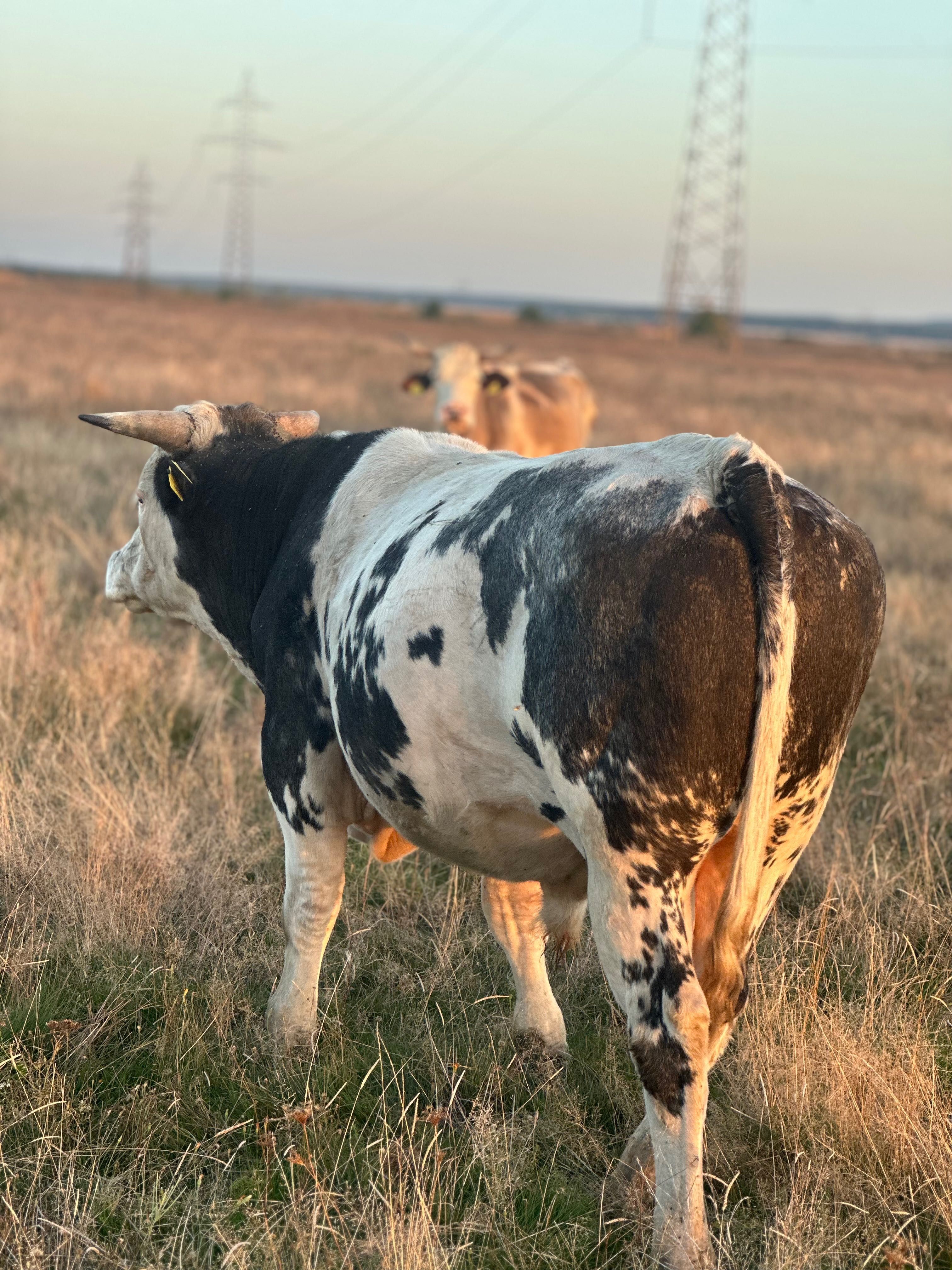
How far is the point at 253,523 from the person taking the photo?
390 cm

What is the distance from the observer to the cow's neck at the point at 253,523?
3623 mm

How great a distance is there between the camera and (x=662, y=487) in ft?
8.17

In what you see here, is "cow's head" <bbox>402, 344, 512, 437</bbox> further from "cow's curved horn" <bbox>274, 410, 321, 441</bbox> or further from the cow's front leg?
the cow's front leg

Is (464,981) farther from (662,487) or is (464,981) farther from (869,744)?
(869,744)

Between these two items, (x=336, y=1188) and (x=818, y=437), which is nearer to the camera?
(x=336, y=1188)

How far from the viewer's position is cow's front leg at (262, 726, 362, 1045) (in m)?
3.43

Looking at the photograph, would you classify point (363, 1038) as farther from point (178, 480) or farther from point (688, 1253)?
point (178, 480)

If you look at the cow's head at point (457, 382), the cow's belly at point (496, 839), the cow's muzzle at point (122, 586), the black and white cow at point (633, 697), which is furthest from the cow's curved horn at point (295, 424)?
the cow's head at point (457, 382)

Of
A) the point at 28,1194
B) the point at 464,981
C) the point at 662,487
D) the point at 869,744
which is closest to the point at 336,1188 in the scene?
the point at 28,1194

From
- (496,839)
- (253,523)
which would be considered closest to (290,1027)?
(496,839)

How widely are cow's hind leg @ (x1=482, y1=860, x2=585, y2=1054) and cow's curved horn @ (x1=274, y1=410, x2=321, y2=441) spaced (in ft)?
5.75

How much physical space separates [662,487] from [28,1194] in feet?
6.87

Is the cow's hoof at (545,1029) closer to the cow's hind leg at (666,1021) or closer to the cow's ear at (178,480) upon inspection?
the cow's hind leg at (666,1021)

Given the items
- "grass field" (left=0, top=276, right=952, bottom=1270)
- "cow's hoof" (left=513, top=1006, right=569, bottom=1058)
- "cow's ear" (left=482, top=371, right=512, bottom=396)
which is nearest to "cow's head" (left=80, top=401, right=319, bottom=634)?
"grass field" (left=0, top=276, right=952, bottom=1270)
